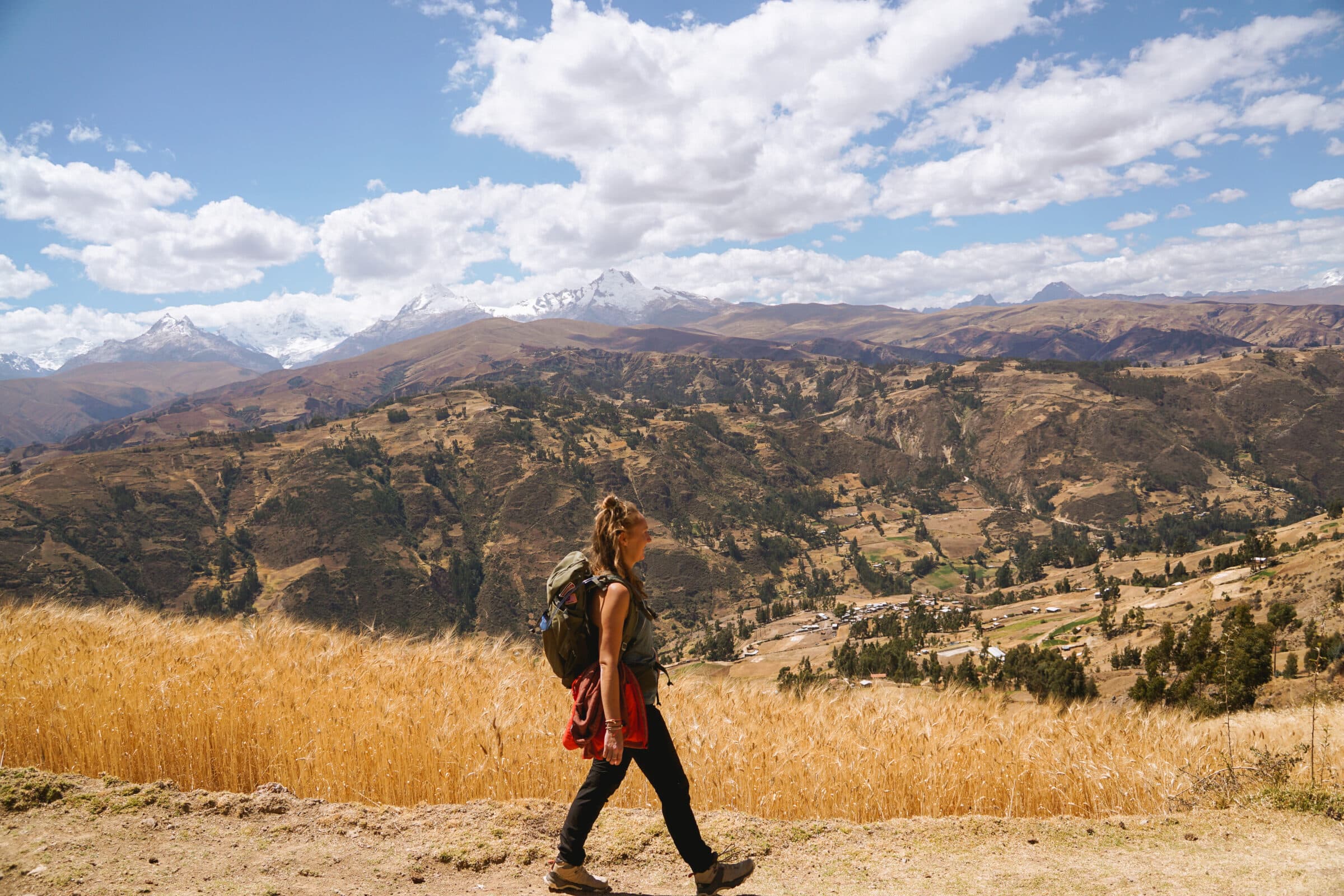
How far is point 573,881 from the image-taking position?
4.36 meters

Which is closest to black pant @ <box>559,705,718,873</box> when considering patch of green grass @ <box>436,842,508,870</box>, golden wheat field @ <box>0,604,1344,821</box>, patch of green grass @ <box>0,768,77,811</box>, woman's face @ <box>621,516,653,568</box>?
patch of green grass @ <box>436,842,508,870</box>

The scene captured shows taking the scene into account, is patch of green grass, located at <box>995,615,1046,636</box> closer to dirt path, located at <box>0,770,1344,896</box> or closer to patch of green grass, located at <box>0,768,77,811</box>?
dirt path, located at <box>0,770,1344,896</box>

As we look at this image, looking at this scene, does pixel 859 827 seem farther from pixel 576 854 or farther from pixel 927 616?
pixel 927 616

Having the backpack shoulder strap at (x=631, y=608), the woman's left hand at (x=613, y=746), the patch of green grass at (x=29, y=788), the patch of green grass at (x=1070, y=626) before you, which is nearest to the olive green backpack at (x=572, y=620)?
the backpack shoulder strap at (x=631, y=608)

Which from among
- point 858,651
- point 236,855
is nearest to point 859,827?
point 236,855

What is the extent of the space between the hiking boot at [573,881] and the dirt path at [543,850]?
0.42 feet

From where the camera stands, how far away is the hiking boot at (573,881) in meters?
4.37

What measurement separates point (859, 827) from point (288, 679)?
5.86 m

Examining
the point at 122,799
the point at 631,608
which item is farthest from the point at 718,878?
the point at 122,799

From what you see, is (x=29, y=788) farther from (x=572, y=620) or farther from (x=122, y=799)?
(x=572, y=620)

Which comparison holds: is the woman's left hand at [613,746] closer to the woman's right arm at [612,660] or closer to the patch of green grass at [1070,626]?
the woman's right arm at [612,660]

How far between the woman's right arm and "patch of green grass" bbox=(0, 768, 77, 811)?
444 centimetres

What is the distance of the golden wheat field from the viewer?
231 inches

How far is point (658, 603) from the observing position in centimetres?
18562
